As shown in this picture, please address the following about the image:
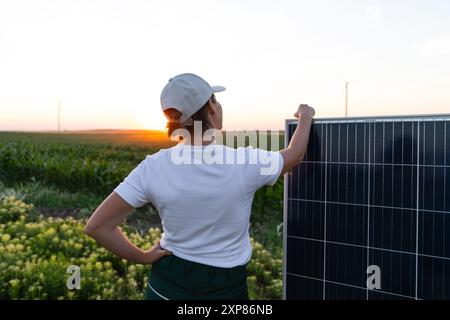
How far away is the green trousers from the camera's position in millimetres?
2877

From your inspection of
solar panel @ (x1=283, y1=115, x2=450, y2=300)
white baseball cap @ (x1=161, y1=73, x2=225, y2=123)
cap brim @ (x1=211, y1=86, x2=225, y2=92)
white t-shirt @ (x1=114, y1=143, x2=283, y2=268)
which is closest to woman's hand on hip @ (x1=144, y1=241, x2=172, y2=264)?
white t-shirt @ (x1=114, y1=143, x2=283, y2=268)

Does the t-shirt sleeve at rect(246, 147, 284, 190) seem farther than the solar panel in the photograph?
No

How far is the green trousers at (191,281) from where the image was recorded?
2877 millimetres

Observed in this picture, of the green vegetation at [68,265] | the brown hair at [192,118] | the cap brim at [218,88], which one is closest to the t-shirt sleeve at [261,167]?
the brown hair at [192,118]

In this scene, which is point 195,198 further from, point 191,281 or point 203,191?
point 191,281

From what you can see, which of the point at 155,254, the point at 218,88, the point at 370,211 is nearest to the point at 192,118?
the point at 218,88

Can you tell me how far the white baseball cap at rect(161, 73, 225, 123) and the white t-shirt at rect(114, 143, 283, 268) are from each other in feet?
0.63

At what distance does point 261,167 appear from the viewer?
281 cm

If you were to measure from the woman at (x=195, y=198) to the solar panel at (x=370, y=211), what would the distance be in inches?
42.7

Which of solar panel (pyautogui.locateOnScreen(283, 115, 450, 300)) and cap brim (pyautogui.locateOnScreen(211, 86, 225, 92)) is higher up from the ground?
cap brim (pyautogui.locateOnScreen(211, 86, 225, 92))

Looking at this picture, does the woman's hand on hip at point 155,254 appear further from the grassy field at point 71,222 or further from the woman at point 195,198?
the grassy field at point 71,222

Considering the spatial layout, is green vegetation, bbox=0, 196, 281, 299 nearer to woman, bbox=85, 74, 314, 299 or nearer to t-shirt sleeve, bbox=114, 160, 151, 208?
woman, bbox=85, 74, 314, 299

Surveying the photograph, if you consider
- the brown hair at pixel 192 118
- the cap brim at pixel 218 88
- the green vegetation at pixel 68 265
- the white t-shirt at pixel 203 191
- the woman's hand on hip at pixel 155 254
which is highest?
the cap brim at pixel 218 88

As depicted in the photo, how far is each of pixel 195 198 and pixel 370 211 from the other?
1.67 meters
